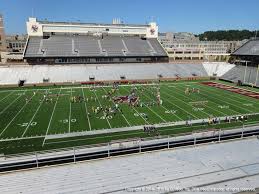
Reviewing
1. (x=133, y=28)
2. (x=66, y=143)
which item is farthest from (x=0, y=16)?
(x=66, y=143)

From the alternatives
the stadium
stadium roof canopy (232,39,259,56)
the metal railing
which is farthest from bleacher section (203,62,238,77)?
the metal railing

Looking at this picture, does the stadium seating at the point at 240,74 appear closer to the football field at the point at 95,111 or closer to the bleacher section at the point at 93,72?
the bleacher section at the point at 93,72

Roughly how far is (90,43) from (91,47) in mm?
2347

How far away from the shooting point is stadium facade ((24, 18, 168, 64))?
59.8 metres

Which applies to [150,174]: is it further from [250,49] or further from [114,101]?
[250,49]

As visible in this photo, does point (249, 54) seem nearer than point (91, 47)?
Yes

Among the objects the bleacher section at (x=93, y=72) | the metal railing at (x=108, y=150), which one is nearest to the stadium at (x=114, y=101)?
the metal railing at (x=108, y=150)

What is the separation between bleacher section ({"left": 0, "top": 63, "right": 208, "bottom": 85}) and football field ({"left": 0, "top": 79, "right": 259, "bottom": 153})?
345 inches

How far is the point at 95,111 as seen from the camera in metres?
27.8

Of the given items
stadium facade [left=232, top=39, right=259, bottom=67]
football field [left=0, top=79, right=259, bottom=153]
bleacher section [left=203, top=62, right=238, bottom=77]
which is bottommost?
football field [left=0, top=79, right=259, bottom=153]

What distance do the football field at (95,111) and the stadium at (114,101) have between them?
99mm

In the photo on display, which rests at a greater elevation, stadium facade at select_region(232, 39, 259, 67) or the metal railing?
stadium facade at select_region(232, 39, 259, 67)

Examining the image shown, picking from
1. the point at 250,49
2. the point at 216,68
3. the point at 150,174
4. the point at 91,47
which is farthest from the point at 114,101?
the point at 250,49

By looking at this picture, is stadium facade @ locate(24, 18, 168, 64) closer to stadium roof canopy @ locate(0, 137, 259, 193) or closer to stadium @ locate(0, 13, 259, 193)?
stadium @ locate(0, 13, 259, 193)
